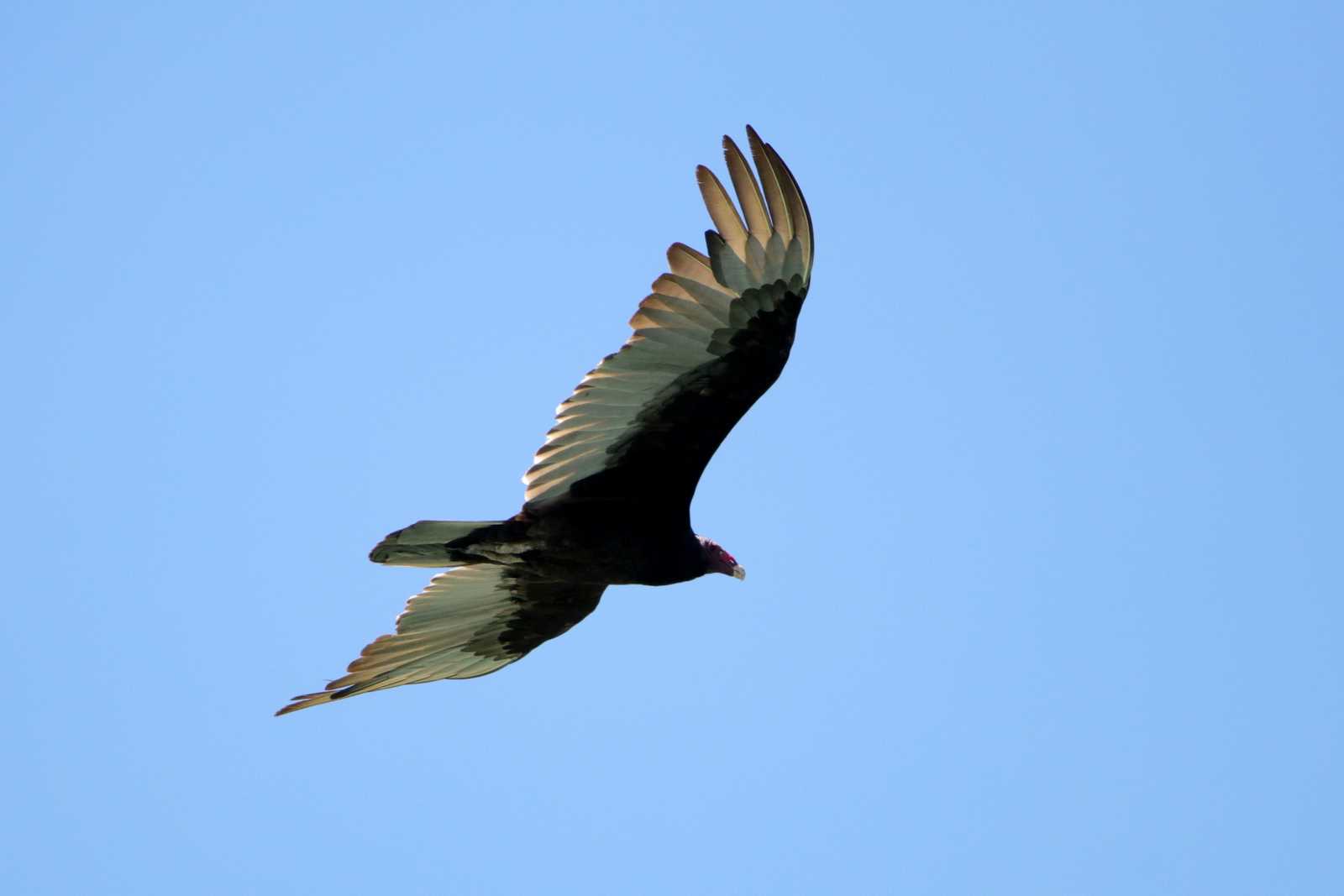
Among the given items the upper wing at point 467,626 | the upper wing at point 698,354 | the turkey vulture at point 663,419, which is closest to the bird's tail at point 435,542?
the turkey vulture at point 663,419

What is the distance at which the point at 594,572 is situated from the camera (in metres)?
9.09

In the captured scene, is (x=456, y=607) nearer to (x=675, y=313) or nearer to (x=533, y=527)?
(x=533, y=527)

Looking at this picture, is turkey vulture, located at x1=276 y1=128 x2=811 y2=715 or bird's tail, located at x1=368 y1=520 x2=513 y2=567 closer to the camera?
turkey vulture, located at x1=276 y1=128 x2=811 y2=715

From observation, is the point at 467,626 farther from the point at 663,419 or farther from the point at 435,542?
the point at 663,419

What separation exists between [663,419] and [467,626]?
2426mm

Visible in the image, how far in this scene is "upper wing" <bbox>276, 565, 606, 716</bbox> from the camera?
9.83 metres

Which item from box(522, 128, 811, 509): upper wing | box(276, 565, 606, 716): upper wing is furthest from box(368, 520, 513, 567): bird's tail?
box(276, 565, 606, 716): upper wing

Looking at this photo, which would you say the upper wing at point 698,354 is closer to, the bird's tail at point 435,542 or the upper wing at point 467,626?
the bird's tail at point 435,542

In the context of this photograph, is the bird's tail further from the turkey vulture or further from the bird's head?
the bird's head

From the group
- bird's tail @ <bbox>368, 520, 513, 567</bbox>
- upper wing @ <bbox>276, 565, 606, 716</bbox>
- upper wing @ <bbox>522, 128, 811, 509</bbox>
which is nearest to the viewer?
upper wing @ <bbox>522, 128, 811, 509</bbox>

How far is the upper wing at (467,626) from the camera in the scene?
9.83 m

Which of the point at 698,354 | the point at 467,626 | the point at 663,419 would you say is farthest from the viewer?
the point at 467,626

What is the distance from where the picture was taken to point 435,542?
28.1 feet

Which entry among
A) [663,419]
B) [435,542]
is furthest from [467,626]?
[663,419]
